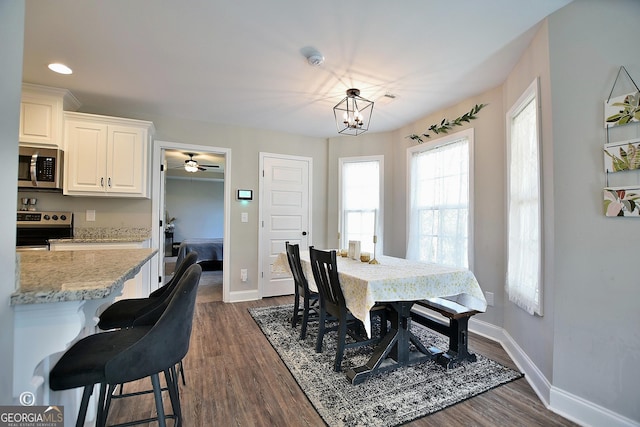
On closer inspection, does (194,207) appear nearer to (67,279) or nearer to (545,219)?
(67,279)

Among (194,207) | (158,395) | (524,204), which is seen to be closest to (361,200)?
(524,204)

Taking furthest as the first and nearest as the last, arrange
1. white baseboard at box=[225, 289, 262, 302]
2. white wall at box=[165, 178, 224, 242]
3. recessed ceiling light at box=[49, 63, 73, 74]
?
1. white wall at box=[165, 178, 224, 242]
2. white baseboard at box=[225, 289, 262, 302]
3. recessed ceiling light at box=[49, 63, 73, 74]

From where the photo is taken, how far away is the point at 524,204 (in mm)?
2307

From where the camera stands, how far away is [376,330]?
2.96 meters

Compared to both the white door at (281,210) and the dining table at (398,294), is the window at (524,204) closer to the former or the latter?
the dining table at (398,294)

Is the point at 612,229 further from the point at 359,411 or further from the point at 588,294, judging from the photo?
the point at 359,411

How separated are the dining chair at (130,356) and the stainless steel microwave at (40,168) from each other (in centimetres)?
→ 264

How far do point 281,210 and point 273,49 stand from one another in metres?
2.51

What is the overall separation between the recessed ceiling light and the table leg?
11.5ft

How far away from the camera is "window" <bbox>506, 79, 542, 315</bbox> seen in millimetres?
2068

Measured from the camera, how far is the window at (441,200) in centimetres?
320

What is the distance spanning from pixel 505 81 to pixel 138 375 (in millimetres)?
3541

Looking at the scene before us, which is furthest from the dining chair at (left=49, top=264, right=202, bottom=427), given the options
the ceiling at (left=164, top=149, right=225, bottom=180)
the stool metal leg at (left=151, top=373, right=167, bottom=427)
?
the ceiling at (left=164, top=149, right=225, bottom=180)

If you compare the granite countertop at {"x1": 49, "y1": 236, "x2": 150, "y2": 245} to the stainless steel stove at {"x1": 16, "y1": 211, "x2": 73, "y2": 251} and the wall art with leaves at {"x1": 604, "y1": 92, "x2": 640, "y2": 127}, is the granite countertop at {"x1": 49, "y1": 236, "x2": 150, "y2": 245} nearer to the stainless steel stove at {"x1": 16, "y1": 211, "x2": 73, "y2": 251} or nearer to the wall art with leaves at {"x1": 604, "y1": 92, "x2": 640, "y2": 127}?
the stainless steel stove at {"x1": 16, "y1": 211, "x2": 73, "y2": 251}
